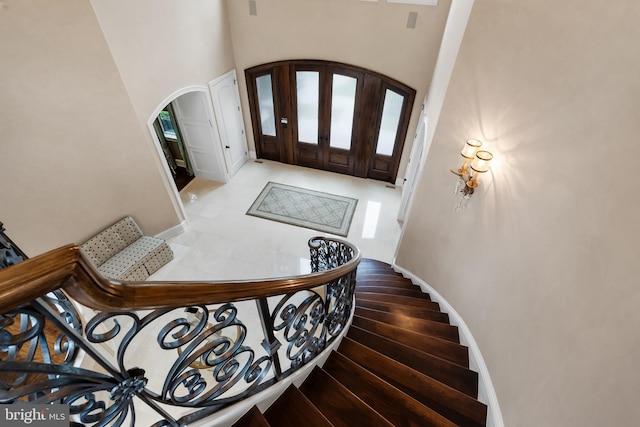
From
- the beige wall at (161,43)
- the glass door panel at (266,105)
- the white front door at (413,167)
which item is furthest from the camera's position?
the glass door panel at (266,105)

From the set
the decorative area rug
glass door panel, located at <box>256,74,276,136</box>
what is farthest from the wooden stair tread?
glass door panel, located at <box>256,74,276,136</box>

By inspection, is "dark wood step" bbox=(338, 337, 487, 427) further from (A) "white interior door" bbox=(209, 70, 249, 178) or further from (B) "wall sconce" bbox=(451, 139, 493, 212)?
(A) "white interior door" bbox=(209, 70, 249, 178)

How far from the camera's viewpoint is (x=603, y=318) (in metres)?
1.30

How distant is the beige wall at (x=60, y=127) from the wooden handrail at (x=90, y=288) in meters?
3.72

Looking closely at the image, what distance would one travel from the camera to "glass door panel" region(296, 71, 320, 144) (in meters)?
6.46

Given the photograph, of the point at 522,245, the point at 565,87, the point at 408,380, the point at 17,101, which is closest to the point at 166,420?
the point at 408,380

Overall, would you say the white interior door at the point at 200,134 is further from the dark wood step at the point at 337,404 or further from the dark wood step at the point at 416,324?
the dark wood step at the point at 337,404

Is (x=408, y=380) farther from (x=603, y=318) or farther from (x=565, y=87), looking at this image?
(x=565, y=87)

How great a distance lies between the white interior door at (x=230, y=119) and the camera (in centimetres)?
628

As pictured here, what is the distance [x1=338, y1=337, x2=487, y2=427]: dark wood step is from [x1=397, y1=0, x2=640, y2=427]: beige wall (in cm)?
20

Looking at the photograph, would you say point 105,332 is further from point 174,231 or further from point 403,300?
point 174,231

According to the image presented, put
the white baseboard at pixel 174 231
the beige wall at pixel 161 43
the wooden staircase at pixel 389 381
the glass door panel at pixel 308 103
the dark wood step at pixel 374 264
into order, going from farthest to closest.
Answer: the glass door panel at pixel 308 103
the white baseboard at pixel 174 231
the dark wood step at pixel 374 264
the beige wall at pixel 161 43
the wooden staircase at pixel 389 381

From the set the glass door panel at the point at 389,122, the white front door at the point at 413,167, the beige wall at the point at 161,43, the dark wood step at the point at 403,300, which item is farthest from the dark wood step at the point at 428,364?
the glass door panel at the point at 389,122

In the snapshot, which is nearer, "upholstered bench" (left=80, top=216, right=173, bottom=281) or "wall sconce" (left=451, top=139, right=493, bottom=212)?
"wall sconce" (left=451, top=139, right=493, bottom=212)
